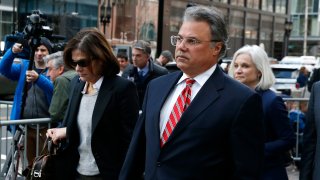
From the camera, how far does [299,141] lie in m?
9.16

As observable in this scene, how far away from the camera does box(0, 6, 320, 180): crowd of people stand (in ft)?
10.0

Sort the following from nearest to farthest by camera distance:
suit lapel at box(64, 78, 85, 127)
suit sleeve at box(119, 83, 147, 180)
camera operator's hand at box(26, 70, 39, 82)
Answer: suit sleeve at box(119, 83, 147, 180) < suit lapel at box(64, 78, 85, 127) < camera operator's hand at box(26, 70, 39, 82)

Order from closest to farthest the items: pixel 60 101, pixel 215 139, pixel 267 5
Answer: pixel 215 139 → pixel 60 101 → pixel 267 5

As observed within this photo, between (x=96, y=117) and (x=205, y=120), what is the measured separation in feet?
4.38

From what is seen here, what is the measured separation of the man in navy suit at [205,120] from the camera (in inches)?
119

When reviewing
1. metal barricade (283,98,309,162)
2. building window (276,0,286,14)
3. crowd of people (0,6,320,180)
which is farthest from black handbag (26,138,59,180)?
building window (276,0,286,14)

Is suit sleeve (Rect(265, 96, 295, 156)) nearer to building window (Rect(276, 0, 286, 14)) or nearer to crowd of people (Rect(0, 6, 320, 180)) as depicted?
crowd of people (Rect(0, 6, 320, 180))

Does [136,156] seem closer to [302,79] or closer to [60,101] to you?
[60,101]

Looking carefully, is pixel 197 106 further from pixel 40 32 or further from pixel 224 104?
pixel 40 32

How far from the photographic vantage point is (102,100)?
4.25 m

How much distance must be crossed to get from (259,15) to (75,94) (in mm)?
47120

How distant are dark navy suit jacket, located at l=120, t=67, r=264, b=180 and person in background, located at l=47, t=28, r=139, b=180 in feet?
3.41

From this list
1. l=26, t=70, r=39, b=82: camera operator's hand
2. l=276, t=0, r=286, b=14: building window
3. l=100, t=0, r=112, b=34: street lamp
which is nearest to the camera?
l=26, t=70, r=39, b=82: camera operator's hand

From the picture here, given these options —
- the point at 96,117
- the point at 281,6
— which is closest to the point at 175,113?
the point at 96,117
